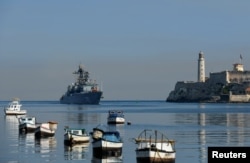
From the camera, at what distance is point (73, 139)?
56.3 m

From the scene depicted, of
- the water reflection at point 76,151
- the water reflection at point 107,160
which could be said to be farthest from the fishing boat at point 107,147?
the water reflection at point 107,160

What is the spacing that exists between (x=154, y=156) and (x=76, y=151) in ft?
39.3

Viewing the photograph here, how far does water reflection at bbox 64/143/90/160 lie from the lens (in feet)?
150

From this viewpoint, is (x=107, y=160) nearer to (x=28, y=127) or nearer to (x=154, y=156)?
(x=154, y=156)

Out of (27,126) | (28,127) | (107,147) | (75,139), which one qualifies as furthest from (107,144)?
(27,126)

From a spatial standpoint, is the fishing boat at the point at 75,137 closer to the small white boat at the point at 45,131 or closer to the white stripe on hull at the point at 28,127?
the small white boat at the point at 45,131

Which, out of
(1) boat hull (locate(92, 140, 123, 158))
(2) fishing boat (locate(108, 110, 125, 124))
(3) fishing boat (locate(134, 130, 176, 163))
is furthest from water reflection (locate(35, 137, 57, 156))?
(2) fishing boat (locate(108, 110, 125, 124))

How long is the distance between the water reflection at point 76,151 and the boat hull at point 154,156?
18.9ft

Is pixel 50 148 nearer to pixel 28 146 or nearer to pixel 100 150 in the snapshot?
pixel 28 146

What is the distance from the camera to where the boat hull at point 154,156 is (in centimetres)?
3941

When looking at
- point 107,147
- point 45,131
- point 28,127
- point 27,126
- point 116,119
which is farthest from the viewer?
point 116,119

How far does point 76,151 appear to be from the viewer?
164 ft

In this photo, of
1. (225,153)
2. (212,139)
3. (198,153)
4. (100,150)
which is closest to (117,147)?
(100,150)

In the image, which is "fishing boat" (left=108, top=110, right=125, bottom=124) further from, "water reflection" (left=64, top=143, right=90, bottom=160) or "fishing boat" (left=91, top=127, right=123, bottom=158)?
"fishing boat" (left=91, top=127, right=123, bottom=158)
